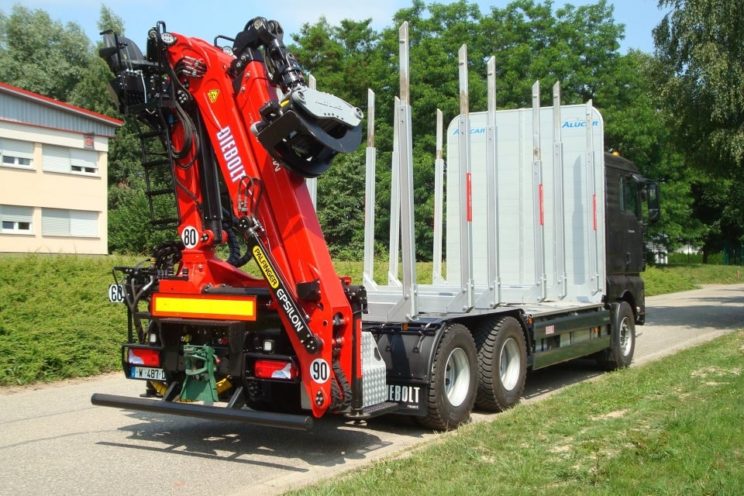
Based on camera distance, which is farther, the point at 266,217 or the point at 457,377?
the point at 457,377

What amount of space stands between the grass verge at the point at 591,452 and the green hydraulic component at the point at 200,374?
1.40 m

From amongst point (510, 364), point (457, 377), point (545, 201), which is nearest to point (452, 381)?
point (457, 377)

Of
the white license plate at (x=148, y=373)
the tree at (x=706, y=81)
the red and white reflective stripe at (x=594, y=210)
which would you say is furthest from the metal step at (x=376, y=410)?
the tree at (x=706, y=81)

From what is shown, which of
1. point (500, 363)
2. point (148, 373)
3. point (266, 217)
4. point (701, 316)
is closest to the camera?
point (266, 217)

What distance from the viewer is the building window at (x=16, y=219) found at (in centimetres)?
3288

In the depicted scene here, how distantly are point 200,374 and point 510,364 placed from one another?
3722 mm

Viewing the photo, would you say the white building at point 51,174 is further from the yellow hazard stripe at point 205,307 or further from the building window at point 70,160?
the yellow hazard stripe at point 205,307

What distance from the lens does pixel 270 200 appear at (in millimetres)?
6562

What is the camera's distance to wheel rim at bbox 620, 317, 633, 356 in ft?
39.7

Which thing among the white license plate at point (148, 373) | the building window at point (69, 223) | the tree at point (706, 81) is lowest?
the white license plate at point (148, 373)

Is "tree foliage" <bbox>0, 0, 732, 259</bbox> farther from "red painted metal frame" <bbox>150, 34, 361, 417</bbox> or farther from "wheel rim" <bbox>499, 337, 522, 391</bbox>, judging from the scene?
"red painted metal frame" <bbox>150, 34, 361, 417</bbox>

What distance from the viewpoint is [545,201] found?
1104cm

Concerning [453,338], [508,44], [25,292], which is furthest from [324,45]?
[453,338]

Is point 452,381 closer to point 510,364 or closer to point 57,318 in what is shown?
point 510,364
